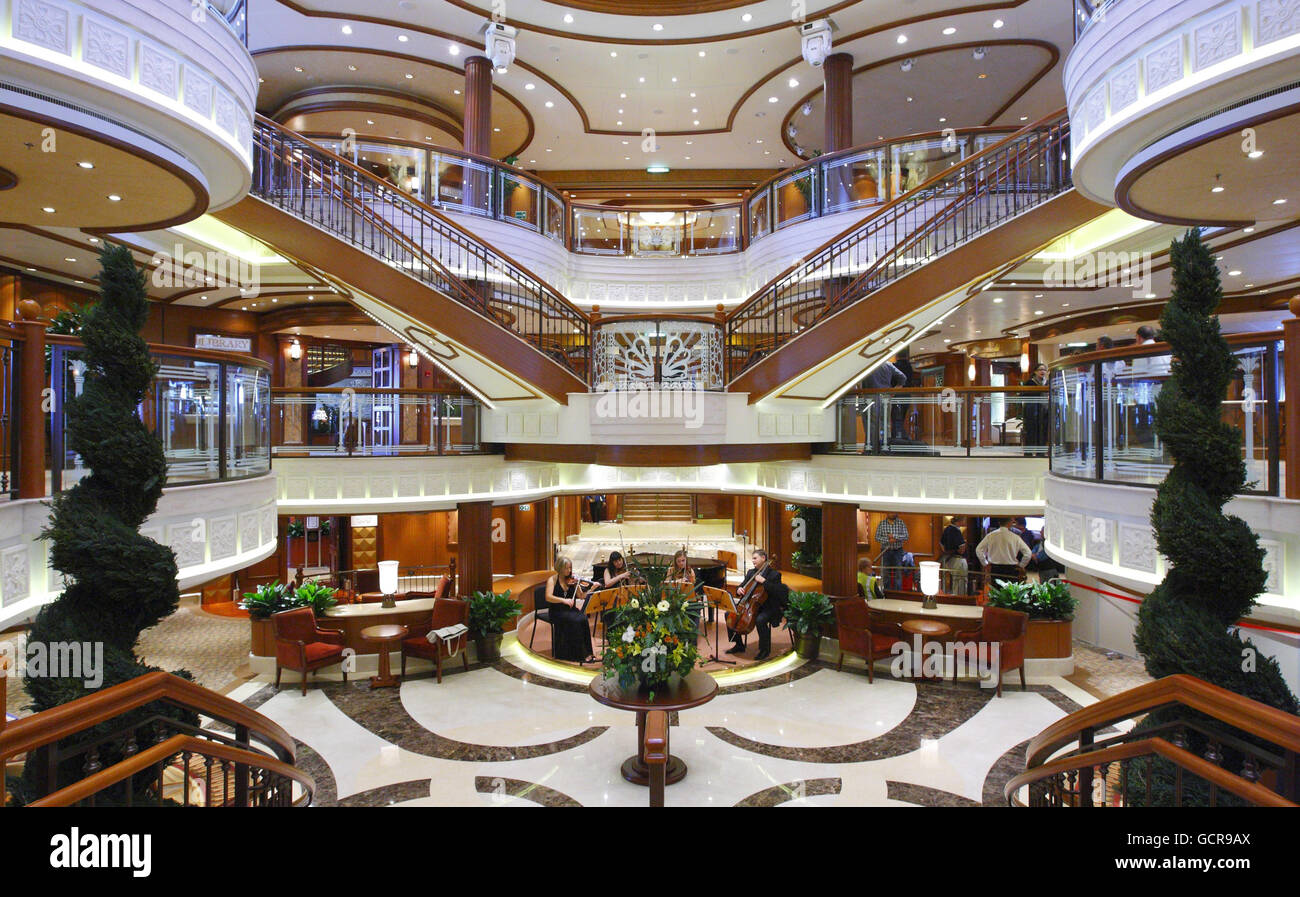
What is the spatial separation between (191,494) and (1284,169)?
7.83 m

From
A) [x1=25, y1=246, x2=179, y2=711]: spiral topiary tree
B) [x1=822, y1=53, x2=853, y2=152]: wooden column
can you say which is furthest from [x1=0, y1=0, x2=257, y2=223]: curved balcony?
[x1=822, y1=53, x2=853, y2=152]: wooden column

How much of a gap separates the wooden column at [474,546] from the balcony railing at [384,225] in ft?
11.3

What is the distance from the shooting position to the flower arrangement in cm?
607

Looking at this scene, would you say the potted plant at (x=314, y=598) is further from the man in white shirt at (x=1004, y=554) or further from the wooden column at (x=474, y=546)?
the man in white shirt at (x=1004, y=554)

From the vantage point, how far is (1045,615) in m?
9.04

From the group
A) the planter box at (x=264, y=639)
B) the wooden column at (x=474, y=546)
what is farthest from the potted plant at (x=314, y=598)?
the wooden column at (x=474, y=546)

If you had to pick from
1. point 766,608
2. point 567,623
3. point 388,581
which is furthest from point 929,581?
point 388,581

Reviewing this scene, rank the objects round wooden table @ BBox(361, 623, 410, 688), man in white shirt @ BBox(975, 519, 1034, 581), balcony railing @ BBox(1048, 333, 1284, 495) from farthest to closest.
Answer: man in white shirt @ BBox(975, 519, 1034, 581), round wooden table @ BBox(361, 623, 410, 688), balcony railing @ BBox(1048, 333, 1284, 495)

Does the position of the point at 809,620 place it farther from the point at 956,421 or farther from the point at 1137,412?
the point at 1137,412

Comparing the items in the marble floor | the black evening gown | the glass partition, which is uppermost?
the glass partition

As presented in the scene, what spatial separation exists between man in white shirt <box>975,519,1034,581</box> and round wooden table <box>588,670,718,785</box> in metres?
6.78

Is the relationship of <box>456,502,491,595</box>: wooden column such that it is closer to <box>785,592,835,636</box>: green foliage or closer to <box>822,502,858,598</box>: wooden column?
<box>785,592,835,636</box>: green foliage
